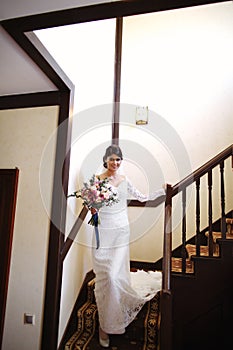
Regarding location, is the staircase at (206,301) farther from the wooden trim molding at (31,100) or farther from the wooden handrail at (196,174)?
the wooden trim molding at (31,100)

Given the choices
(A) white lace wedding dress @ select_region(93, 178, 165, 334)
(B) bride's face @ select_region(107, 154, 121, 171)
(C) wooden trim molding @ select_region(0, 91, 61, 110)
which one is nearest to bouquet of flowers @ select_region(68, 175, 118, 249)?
(A) white lace wedding dress @ select_region(93, 178, 165, 334)

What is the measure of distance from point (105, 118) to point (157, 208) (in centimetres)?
137

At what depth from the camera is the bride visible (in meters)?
2.18

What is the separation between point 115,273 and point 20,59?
6.25ft

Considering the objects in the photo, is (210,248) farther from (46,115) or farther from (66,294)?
(46,115)

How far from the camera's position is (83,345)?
2201 mm

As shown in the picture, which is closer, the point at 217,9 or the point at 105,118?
the point at 105,118

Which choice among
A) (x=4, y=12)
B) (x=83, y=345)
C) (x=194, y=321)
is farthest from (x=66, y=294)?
(x=4, y=12)

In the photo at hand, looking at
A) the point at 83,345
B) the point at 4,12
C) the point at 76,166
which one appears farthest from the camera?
the point at 76,166

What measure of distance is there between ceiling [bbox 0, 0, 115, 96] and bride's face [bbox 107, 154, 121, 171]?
855 millimetres

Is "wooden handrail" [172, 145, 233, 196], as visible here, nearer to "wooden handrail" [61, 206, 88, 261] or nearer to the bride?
the bride

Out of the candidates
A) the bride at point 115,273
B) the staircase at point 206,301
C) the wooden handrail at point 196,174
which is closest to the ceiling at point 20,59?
the bride at point 115,273

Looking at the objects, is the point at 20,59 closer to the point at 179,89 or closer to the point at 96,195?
the point at 96,195

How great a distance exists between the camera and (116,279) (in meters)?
2.24
